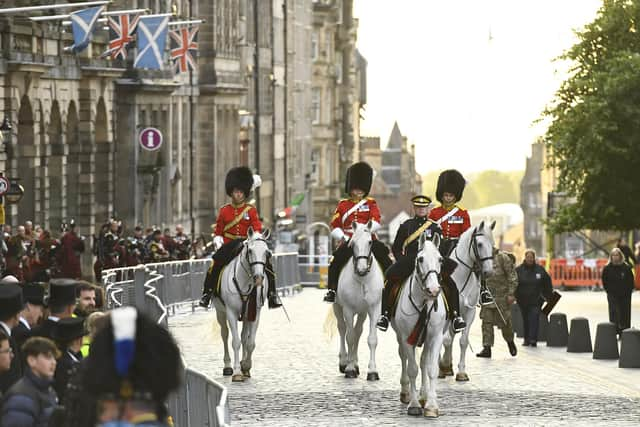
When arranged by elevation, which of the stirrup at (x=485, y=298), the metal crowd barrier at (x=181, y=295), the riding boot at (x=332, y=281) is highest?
the riding boot at (x=332, y=281)

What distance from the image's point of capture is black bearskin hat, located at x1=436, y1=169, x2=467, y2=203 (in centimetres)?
2722

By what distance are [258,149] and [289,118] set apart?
9.99m

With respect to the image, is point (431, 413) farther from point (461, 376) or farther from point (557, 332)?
point (557, 332)

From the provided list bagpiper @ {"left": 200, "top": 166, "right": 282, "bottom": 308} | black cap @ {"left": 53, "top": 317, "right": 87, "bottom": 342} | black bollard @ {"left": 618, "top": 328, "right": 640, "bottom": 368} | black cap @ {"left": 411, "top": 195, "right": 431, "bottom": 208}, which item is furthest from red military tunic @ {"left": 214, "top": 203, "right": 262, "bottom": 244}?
black cap @ {"left": 53, "top": 317, "right": 87, "bottom": 342}

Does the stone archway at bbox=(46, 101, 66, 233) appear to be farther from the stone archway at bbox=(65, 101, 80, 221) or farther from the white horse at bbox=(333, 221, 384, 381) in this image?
the white horse at bbox=(333, 221, 384, 381)

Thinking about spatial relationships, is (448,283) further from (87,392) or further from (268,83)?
(268,83)

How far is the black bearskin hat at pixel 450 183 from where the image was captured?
27.2 meters

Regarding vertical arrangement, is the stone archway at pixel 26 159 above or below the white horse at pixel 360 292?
above

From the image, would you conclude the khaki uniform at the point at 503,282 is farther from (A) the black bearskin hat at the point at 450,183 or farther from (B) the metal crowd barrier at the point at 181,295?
(A) the black bearskin hat at the point at 450,183

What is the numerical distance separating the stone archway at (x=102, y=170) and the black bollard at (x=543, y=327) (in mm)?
24904

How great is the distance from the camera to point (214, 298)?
27391 millimetres

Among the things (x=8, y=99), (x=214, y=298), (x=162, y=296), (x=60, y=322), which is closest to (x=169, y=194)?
(x=8, y=99)

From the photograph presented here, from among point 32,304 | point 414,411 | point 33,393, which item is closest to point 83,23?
point 414,411

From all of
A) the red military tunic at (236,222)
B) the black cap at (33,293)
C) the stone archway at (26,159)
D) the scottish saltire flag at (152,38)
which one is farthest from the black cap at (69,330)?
the scottish saltire flag at (152,38)
